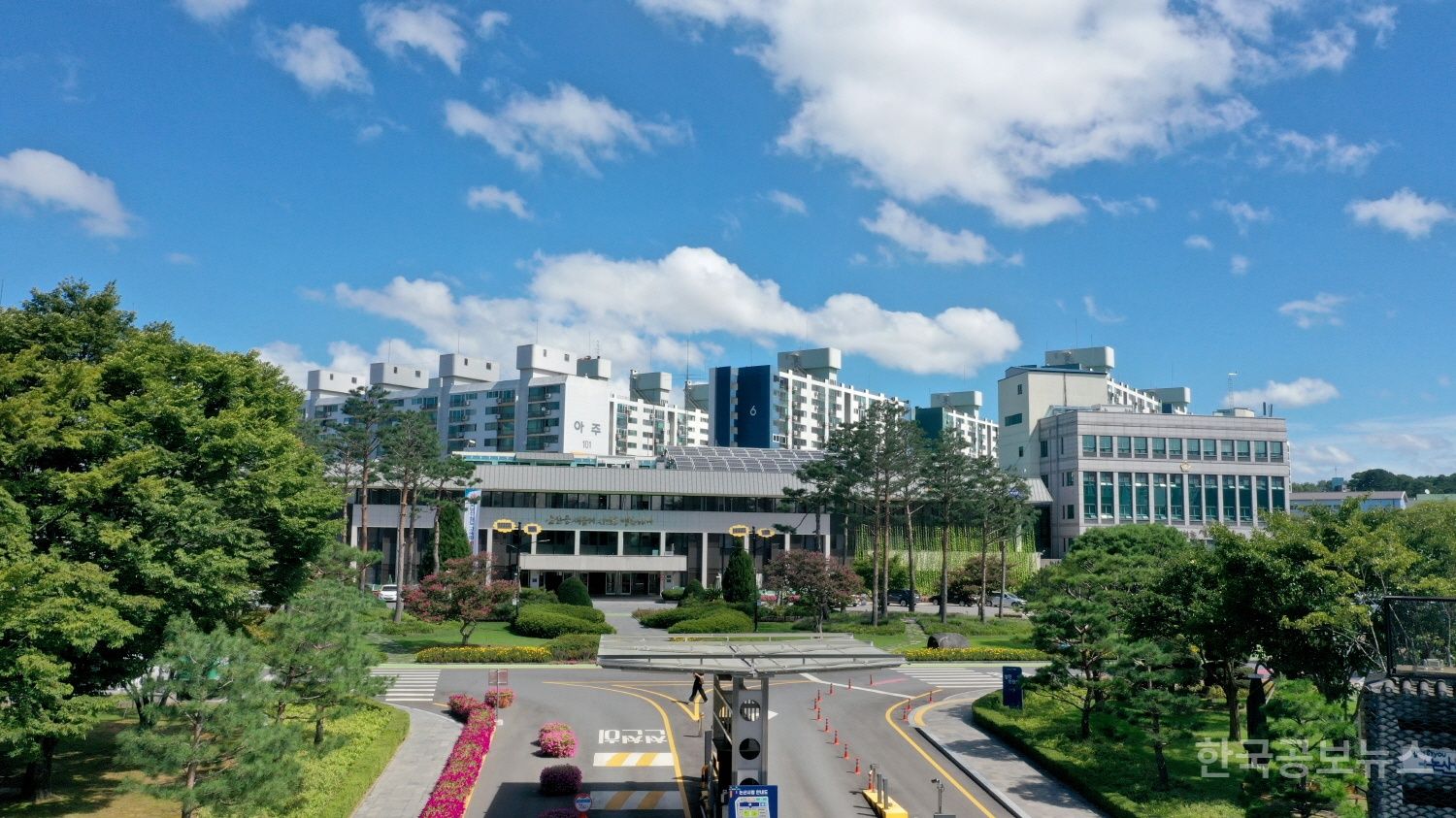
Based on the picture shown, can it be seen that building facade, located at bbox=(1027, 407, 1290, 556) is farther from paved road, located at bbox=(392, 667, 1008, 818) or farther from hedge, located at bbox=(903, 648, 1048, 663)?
paved road, located at bbox=(392, 667, 1008, 818)

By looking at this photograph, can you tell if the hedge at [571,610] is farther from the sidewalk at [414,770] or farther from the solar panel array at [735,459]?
the solar panel array at [735,459]

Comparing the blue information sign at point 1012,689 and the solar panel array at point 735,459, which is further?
the solar panel array at point 735,459

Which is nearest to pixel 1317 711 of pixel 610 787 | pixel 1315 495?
pixel 610 787

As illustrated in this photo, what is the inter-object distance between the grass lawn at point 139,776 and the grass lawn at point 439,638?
1841cm

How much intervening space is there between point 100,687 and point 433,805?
9048mm

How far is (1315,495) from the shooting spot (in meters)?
152

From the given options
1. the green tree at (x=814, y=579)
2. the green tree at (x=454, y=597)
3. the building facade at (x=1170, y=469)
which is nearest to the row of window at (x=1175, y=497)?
the building facade at (x=1170, y=469)

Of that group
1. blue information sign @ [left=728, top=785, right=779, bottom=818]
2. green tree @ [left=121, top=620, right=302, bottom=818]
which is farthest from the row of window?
green tree @ [left=121, top=620, right=302, bottom=818]

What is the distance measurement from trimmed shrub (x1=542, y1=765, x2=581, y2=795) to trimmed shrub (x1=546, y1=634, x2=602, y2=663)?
74.4 ft

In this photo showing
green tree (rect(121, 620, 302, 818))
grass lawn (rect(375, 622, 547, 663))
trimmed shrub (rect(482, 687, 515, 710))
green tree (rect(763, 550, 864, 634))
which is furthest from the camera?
green tree (rect(763, 550, 864, 634))

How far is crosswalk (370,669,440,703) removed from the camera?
1551 inches

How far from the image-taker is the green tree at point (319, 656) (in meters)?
24.6

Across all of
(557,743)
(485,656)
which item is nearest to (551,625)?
(485,656)

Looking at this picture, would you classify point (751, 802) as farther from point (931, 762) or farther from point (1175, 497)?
point (1175, 497)
